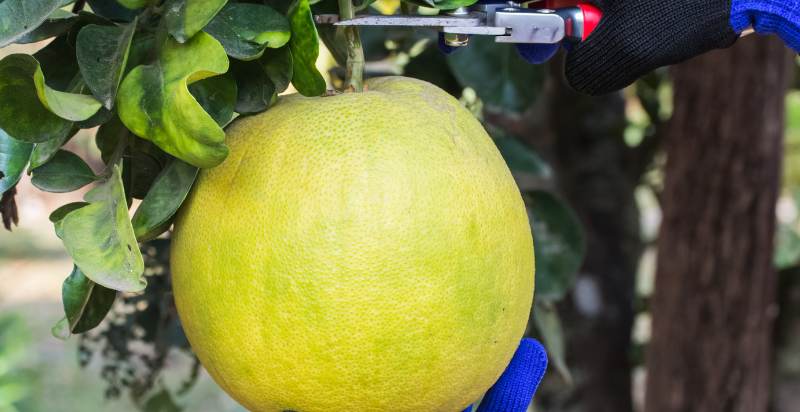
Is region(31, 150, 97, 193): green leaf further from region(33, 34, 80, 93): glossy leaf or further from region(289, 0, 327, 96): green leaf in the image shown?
region(289, 0, 327, 96): green leaf

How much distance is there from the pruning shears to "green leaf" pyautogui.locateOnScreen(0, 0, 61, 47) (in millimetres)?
188

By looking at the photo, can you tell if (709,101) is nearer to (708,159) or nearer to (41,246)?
(708,159)

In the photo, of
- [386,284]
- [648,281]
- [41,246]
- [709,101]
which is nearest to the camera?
[386,284]

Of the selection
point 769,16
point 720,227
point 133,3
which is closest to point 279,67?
point 133,3

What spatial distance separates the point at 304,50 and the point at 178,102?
11 cm

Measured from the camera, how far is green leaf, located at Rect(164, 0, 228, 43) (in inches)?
21.7

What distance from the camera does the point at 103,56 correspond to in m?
0.59

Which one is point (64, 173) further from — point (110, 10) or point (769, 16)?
point (769, 16)

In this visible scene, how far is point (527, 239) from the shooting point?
0.65m

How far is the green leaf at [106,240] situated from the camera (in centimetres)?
55

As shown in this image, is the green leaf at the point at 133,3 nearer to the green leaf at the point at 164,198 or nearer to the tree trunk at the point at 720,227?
the green leaf at the point at 164,198

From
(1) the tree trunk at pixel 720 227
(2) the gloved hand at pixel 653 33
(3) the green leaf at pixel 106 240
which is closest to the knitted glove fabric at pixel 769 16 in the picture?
(2) the gloved hand at pixel 653 33

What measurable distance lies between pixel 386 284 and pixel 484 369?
0.34ft

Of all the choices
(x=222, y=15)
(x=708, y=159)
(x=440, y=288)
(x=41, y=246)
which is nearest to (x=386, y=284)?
(x=440, y=288)
